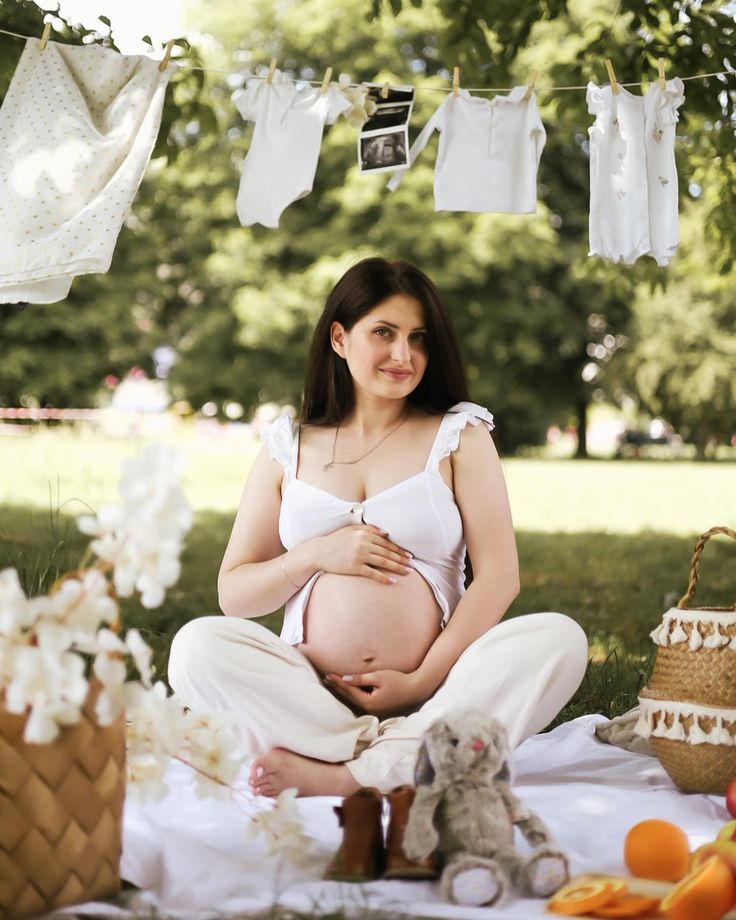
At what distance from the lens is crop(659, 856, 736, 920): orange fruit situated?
192cm

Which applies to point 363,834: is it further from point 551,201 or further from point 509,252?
point 551,201

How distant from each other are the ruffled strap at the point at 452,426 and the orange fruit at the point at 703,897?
1.27 meters

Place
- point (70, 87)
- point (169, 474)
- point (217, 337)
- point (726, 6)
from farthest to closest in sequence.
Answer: point (217, 337)
point (726, 6)
point (70, 87)
point (169, 474)

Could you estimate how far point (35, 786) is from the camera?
6.20 feet

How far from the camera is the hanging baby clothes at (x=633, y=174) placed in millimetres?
3715

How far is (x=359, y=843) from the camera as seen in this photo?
2172 mm

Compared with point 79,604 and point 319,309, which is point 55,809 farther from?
point 319,309

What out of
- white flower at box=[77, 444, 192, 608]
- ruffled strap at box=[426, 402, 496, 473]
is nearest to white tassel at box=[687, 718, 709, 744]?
ruffled strap at box=[426, 402, 496, 473]

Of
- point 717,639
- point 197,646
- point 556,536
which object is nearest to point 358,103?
point 197,646

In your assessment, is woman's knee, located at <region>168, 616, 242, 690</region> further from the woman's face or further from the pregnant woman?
the woman's face

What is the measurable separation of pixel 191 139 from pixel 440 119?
1754 centimetres

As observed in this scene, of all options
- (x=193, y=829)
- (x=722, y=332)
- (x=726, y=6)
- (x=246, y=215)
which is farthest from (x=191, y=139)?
(x=193, y=829)

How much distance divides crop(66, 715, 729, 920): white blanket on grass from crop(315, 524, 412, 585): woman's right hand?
55 cm

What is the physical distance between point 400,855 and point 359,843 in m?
0.08
